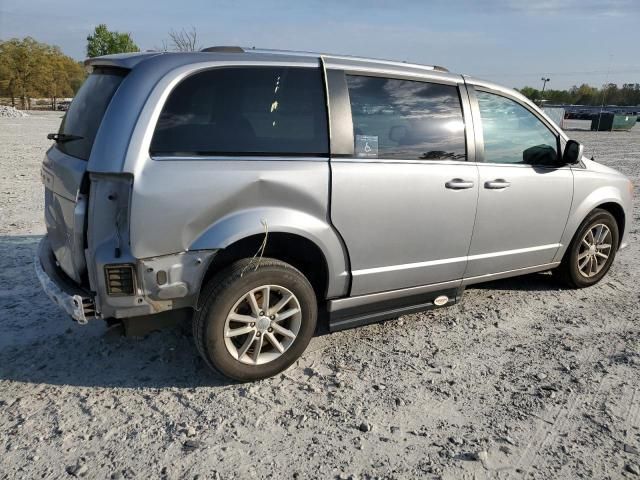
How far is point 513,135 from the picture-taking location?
430cm

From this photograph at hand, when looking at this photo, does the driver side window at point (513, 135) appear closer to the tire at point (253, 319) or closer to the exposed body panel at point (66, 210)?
the tire at point (253, 319)

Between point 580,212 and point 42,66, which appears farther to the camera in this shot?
point 42,66

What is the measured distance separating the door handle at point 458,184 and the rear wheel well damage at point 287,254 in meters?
1.12

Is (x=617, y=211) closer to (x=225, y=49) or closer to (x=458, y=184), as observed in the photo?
(x=458, y=184)

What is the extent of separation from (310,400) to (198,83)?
1.98 m

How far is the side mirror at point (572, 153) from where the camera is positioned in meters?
4.45

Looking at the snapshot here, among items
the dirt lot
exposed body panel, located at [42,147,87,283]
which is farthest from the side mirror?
exposed body panel, located at [42,147,87,283]

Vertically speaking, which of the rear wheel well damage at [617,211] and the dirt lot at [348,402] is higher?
the rear wheel well damage at [617,211]

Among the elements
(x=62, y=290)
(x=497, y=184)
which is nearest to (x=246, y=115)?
(x=62, y=290)

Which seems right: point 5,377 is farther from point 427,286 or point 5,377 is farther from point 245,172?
point 427,286

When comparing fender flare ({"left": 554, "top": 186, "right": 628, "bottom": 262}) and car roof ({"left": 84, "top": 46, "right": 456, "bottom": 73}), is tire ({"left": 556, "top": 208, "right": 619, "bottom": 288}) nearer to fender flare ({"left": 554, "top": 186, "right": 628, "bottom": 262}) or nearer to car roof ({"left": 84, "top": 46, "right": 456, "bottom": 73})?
fender flare ({"left": 554, "top": 186, "right": 628, "bottom": 262})

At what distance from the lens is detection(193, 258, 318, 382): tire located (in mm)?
3082

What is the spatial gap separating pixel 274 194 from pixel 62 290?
1367 millimetres

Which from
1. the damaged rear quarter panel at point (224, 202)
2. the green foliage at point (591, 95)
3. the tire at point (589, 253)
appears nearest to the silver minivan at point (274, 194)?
the damaged rear quarter panel at point (224, 202)
